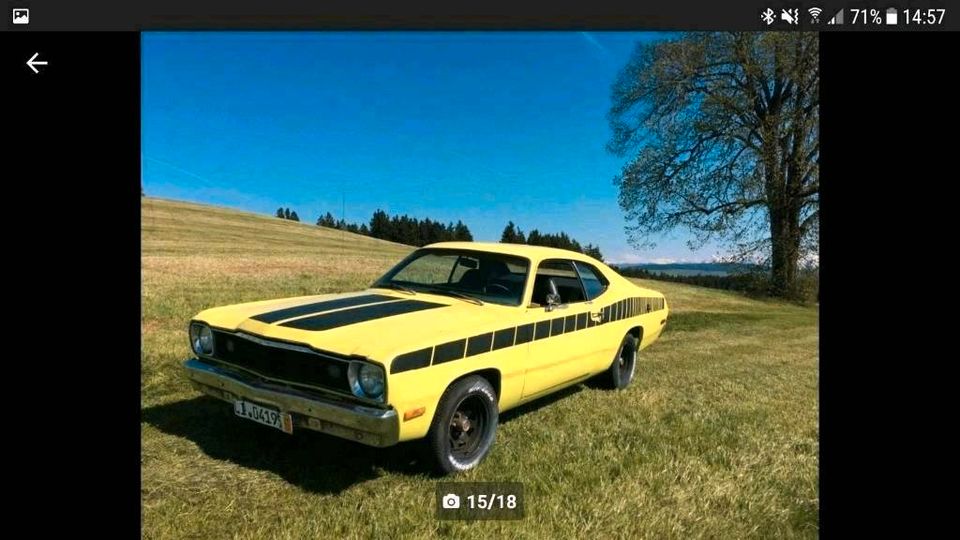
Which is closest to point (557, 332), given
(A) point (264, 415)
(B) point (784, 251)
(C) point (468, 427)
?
(C) point (468, 427)

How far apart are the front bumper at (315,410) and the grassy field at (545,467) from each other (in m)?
0.29

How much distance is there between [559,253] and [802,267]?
6.95ft

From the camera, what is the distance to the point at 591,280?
494 centimetres

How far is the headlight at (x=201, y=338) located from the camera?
346 cm

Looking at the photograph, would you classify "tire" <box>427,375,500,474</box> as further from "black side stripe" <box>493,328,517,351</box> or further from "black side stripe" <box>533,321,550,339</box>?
"black side stripe" <box>533,321,550,339</box>

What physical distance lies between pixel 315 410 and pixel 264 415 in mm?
429

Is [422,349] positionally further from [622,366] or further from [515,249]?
[622,366]

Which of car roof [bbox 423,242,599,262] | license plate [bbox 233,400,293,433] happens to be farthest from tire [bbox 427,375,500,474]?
car roof [bbox 423,242,599,262]

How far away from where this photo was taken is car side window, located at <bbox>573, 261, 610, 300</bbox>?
4746mm

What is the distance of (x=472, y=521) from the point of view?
97.6 inches
